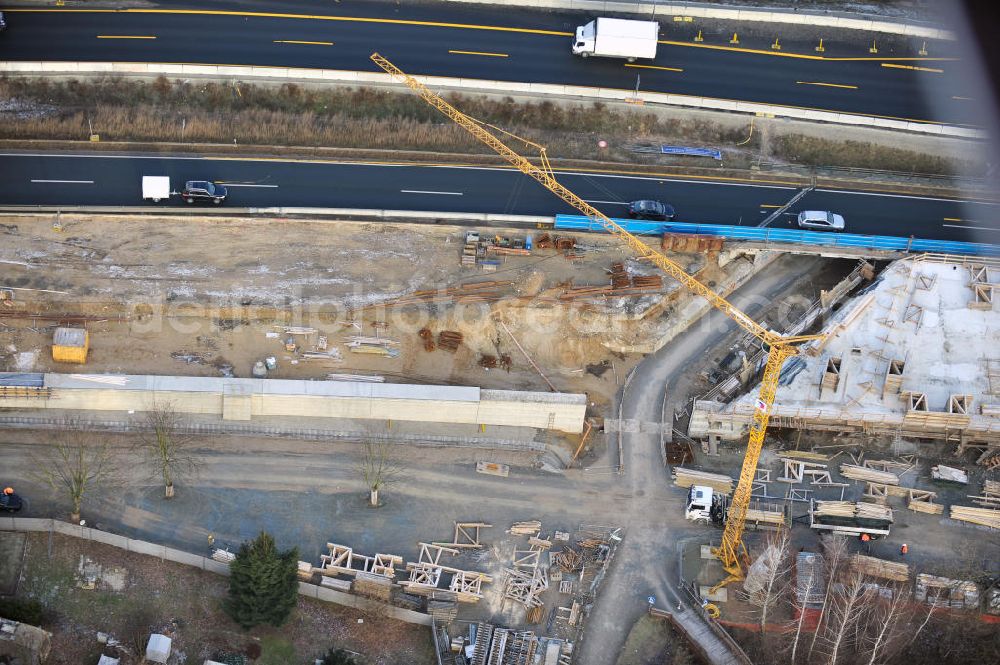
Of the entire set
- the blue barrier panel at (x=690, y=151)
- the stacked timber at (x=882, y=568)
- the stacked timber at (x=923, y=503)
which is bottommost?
the stacked timber at (x=882, y=568)

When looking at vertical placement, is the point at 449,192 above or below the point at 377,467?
above

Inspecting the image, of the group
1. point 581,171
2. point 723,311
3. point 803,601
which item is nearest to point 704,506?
point 803,601

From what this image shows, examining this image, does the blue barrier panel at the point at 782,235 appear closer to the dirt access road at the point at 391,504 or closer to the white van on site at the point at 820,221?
the white van on site at the point at 820,221

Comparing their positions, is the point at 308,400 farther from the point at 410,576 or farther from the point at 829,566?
the point at 829,566

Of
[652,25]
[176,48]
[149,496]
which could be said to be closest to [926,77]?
[652,25]

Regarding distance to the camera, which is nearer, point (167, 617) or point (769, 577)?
point (167, 617)

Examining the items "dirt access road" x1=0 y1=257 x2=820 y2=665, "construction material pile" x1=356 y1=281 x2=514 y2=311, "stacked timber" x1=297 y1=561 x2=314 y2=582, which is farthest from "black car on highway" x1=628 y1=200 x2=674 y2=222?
"stacked timber" x1=297 y1=561 x2=314 y2=582

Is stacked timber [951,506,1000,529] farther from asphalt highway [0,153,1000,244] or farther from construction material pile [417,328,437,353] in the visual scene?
construction material pile [417,328,437,353]

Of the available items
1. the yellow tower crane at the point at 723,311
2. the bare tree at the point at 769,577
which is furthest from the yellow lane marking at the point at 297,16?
the bare tree at the point at 769,577

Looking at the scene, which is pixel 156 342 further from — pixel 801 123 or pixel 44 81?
pixel 801 123
